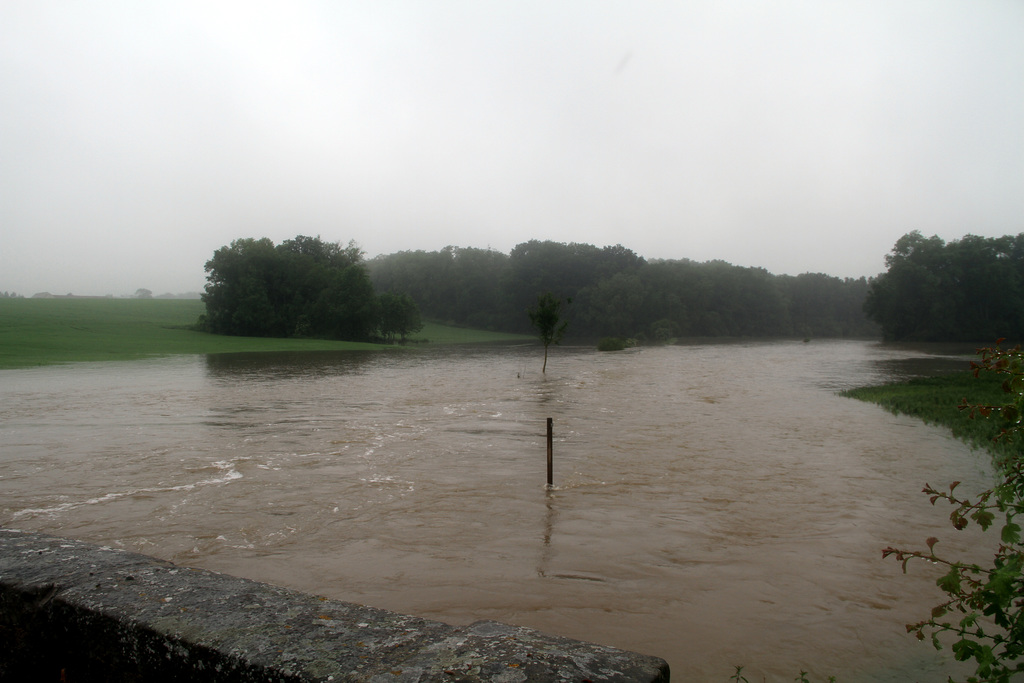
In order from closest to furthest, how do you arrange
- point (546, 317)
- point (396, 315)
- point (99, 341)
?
point (546, 317)
point (99, 341)
point (396, 315)

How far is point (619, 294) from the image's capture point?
9138 centimetres

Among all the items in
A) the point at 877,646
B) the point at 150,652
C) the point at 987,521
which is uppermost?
the point at 987,521

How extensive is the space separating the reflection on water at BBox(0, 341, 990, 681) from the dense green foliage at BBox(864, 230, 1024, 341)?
214 ft

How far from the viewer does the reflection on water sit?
5652mm

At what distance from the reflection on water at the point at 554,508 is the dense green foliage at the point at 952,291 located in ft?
214

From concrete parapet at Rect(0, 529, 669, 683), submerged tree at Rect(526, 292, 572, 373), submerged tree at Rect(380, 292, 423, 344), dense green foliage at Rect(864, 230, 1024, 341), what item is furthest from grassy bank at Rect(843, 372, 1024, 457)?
dense green foliage at Rect(864, 230, 1024, 341)

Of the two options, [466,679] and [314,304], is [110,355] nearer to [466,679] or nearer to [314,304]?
[314,304]

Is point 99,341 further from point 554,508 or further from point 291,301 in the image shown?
point 554,508

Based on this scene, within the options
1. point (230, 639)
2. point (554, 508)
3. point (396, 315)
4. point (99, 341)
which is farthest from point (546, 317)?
point (396, 315)

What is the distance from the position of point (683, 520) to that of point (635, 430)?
24.0ft

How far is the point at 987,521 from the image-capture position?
298cm

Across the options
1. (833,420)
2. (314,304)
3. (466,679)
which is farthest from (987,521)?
(314,304)

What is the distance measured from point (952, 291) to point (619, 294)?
129 ft

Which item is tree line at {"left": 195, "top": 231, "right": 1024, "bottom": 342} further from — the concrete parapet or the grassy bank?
the concrete parapet
